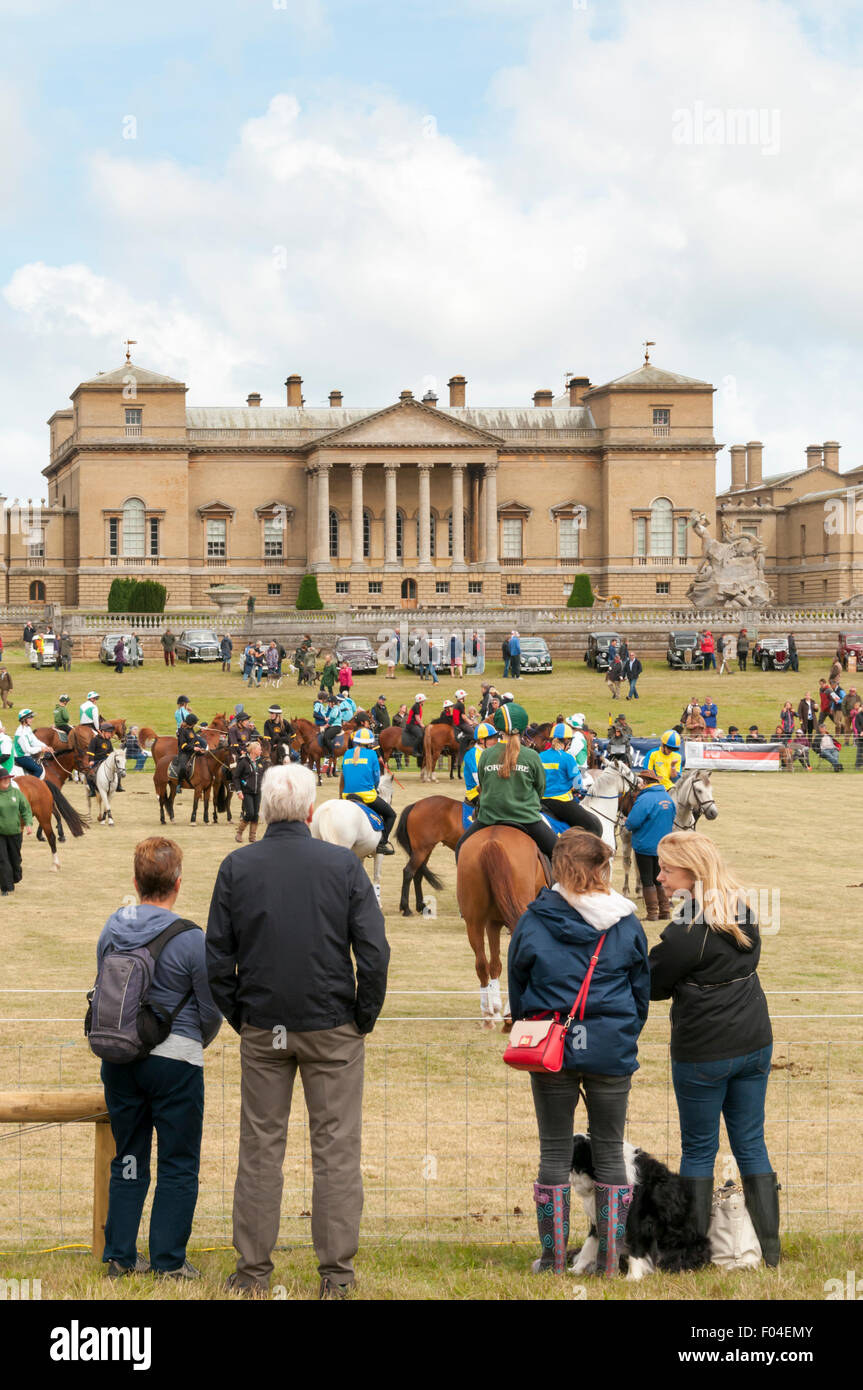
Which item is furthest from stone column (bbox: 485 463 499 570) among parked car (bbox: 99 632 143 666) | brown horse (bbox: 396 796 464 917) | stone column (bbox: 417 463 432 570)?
brown horse (bbox: 396 796 464 917)

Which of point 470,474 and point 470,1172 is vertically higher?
point 470,474

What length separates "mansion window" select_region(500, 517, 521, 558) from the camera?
86750 mm

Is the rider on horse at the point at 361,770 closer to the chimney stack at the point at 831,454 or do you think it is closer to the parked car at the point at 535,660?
the parked car at the point at 535,660

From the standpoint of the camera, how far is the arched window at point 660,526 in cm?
8625

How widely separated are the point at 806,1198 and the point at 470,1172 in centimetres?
173

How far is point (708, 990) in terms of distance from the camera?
621 centimetres

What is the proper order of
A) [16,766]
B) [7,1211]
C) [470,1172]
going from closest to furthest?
[7,1211]
[470,1172]
[16,766]

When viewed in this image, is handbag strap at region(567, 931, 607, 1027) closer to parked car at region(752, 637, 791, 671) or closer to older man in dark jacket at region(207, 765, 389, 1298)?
older man in dark jacket at region(207, 765, 389, 1298)

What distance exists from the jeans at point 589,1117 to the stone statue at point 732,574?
60.4m


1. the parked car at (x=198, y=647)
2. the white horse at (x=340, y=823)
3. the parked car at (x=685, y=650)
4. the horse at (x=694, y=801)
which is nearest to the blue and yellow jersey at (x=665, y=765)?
the horse at (x=694, y=801)

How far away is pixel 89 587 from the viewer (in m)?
81.4
